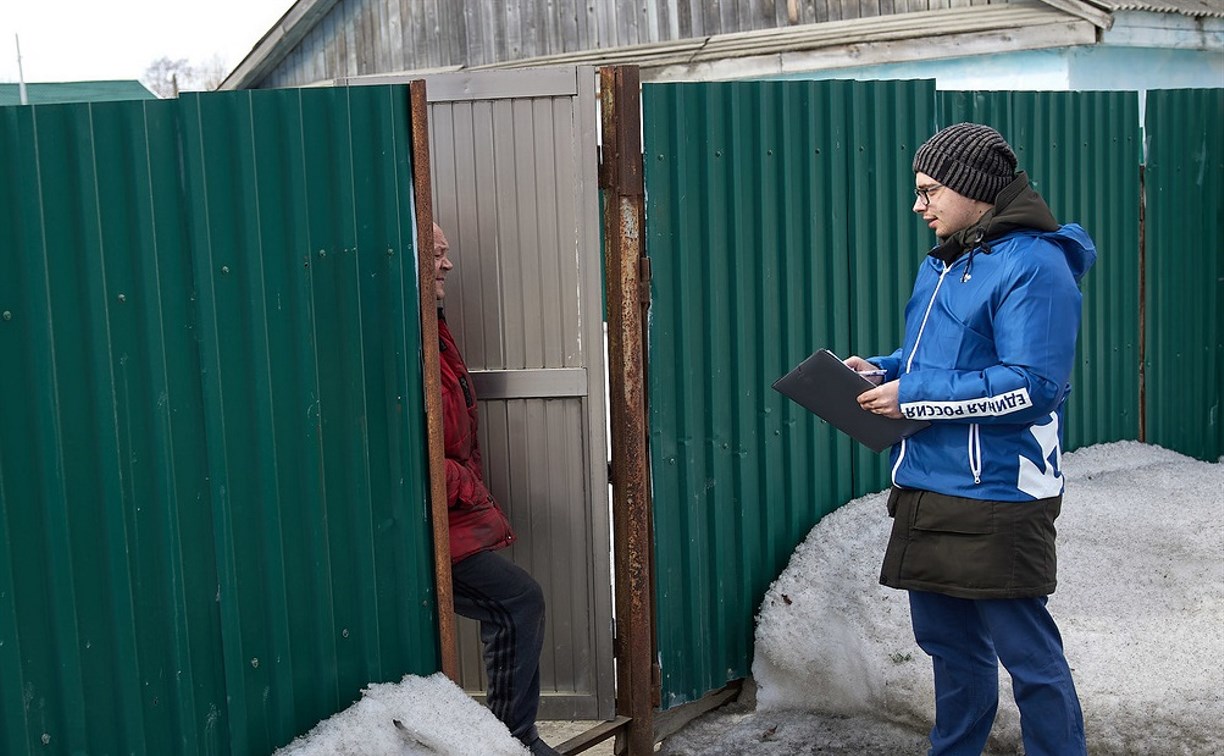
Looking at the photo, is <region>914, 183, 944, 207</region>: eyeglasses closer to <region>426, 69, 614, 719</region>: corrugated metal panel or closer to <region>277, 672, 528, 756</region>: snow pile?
<region>426, 69, 614, 719</region>: corrugated metal panel

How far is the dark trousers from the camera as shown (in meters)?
3.95

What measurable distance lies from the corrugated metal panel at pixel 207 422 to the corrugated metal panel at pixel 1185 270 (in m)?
4.23

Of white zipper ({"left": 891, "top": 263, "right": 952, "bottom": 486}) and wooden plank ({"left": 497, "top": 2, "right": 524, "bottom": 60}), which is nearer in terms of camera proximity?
white zipper ({"left": 891, "top": 263, "right": 952, "bottom": 486})

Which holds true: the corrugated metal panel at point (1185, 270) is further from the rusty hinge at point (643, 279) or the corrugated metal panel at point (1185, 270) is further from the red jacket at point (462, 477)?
the red jacket at point (462, 477)

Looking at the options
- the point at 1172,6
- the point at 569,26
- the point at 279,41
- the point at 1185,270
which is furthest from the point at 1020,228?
the point at 279,41

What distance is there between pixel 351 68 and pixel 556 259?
12.1 m

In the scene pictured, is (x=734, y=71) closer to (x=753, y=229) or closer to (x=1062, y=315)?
(x=753, y=229)

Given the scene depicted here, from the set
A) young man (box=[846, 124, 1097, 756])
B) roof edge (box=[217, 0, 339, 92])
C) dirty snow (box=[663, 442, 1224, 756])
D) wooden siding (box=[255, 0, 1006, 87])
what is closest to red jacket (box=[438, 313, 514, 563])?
young man (box=[846, 124, 1097, 756])

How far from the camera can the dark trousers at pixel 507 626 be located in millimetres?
3953

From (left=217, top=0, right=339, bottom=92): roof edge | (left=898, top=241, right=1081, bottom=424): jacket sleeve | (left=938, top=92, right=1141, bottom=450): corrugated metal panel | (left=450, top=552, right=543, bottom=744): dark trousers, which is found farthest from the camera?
(left=217, top=0, right=339, bottom=92): roof edge

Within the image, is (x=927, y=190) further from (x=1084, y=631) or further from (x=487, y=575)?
(x=1084, y=631)

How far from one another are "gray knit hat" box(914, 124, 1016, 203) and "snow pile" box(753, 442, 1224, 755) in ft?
5.33

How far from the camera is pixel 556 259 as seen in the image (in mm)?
4184

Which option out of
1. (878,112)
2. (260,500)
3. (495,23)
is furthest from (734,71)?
(260,500)
